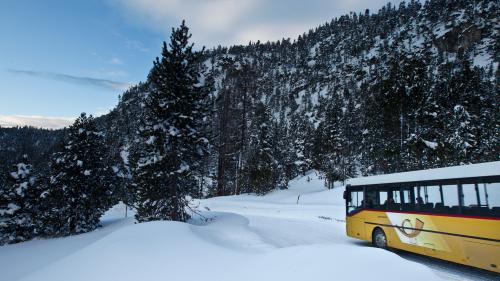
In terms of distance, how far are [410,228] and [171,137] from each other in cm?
1104

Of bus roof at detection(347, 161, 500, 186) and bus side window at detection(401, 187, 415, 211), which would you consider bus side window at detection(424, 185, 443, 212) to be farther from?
bus side window at detection(401, 187, 415, 211)

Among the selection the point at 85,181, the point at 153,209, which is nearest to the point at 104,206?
the point at 85,181

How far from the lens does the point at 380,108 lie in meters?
33.4

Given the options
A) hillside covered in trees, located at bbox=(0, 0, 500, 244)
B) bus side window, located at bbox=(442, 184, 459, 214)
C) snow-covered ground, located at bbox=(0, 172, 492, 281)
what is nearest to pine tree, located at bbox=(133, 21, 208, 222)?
hillside covered in trees, located at bbox=(0, 0, 500, 244)

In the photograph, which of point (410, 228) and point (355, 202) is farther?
point (355, 202)

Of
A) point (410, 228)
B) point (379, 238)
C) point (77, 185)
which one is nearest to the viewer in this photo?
point (410, 228)

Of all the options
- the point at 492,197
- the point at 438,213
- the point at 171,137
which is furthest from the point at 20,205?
the point at 492,197

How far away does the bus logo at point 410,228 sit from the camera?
1127cm

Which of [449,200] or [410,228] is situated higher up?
[449,200]

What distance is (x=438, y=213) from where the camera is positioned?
10.5 meters

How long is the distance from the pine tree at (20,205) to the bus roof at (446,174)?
879 inches

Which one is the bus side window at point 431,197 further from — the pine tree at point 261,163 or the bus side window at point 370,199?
the pine tree at point 261,163

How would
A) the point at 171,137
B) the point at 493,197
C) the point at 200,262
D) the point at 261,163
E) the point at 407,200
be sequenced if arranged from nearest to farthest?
the point at 200,262, the point at 493,197, the point at 407,200, the point at 171,137, the point at 261,163

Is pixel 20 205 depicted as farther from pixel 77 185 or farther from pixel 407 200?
pixel 407 200
